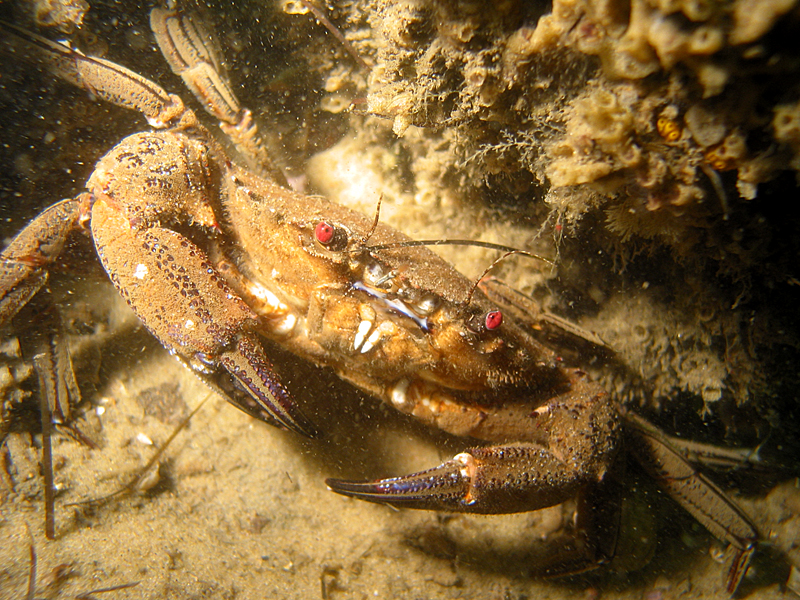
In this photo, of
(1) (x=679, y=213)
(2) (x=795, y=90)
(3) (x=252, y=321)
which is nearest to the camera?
(2) (x=795, y=90)

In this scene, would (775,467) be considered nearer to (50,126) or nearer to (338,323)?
(338,323)

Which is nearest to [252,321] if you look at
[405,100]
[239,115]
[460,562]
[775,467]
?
[405,100]

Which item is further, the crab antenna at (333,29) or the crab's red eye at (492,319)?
the crab antenna at (333,29)

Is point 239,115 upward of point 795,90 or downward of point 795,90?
upward

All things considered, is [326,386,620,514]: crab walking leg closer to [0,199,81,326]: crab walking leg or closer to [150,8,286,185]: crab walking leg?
[0,199,81,326]: crab walking leg

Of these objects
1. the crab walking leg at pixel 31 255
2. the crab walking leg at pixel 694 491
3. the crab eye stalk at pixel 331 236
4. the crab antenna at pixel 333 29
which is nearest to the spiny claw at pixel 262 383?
the crab eye stalk at pixel 331 236

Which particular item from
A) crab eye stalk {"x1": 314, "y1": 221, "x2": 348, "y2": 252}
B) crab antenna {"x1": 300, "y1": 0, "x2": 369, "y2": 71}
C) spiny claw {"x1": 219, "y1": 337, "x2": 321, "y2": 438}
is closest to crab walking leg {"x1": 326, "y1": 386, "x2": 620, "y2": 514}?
spiny claw {"x1": 219, "y1": 337, "x2": 321, "y2": 438}

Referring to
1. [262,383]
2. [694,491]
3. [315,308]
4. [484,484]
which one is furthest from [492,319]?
[694,491]

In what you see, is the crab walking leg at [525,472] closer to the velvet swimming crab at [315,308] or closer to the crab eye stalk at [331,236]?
the velvet swimming crab at [315,308]
